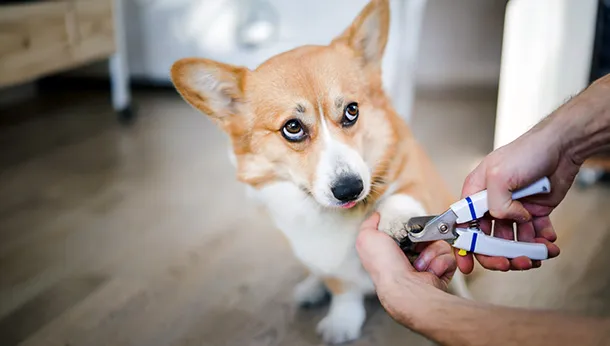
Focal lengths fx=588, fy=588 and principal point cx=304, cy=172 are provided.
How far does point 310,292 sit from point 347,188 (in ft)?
1.33

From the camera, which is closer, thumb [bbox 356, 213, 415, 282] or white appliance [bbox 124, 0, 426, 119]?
thumb [bbox 356, 213, 415, 282]

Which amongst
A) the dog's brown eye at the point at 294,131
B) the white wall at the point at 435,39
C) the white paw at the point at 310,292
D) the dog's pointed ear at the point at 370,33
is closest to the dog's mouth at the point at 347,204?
the dog's brown eye at the point at 294,131

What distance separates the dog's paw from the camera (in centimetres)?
84

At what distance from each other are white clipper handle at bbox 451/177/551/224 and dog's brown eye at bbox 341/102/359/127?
0.21m

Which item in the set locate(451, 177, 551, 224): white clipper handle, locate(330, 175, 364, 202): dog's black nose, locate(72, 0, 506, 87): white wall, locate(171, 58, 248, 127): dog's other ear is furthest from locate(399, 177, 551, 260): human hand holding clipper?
locate(72, 0, 506, 87): white wall

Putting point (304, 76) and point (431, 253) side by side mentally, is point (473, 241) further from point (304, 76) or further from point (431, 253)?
point (304, 76)

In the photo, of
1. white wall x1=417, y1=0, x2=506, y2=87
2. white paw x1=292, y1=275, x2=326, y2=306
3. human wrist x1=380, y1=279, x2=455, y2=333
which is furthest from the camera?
white wall x1=417, y1=0, x2=506, y2=87

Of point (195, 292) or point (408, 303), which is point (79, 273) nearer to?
point (195, 292)

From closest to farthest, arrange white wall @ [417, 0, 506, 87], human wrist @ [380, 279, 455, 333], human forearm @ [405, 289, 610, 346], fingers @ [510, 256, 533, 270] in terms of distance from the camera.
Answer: human forearm @ [405, 289, 610, 346] → human wrist @ [380, 279, 455, 333] → fingers @ [510, 256, 533, 270] → white wall @ [417, 0, 506, 87]

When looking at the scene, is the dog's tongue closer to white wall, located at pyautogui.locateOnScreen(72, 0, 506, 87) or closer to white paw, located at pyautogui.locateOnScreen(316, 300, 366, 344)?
white paw, located at pyautogui.locateOnScreen(316, 300, 366, 344)

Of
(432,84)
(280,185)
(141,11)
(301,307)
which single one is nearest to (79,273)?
(301,307)

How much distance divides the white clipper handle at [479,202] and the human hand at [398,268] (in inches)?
2.4

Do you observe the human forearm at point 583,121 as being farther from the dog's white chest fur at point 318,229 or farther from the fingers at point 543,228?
the dog's white chest fur at point 318,229

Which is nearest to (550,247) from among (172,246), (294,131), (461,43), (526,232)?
(526,232)
